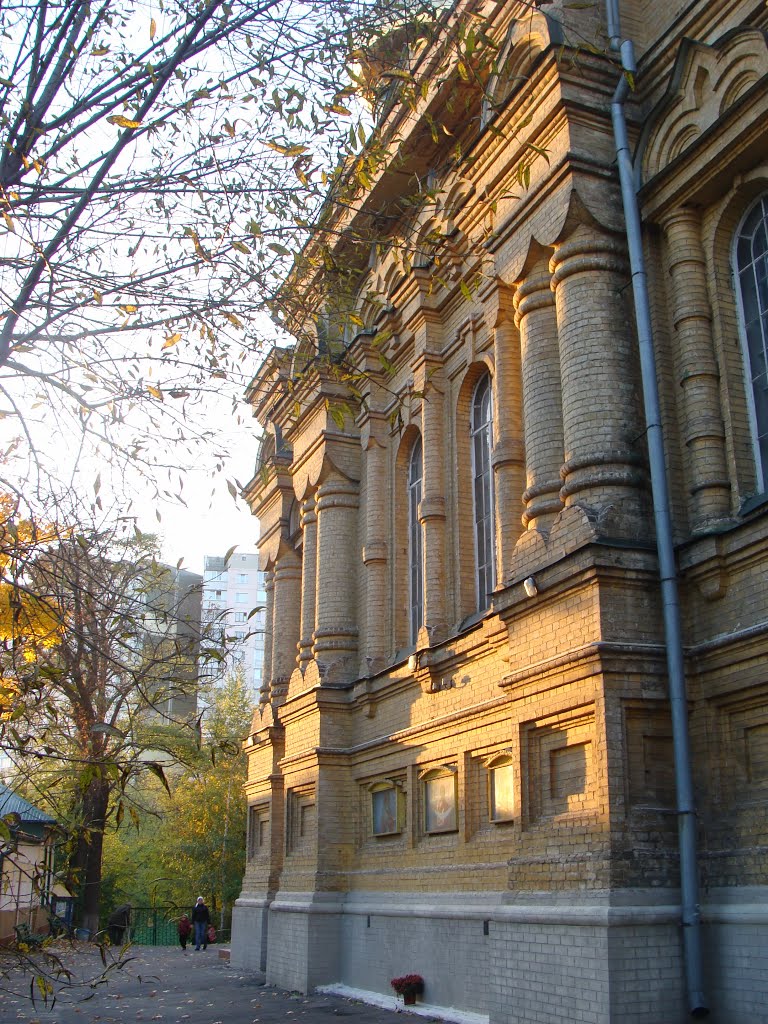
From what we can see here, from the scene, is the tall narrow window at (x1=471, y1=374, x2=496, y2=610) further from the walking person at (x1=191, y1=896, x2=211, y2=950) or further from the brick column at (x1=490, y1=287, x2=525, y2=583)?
the walking person at (x1=191, y1=896, x2=211, y2=950)

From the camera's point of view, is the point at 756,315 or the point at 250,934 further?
the point at 250,934

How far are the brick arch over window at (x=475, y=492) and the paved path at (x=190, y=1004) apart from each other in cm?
479

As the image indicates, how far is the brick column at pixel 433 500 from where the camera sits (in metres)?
12.6

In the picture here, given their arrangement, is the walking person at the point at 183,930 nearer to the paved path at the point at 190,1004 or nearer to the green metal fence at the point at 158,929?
the green metal fence at the point at 158,929

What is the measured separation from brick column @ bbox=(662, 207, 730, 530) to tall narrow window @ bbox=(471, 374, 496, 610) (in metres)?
3.32

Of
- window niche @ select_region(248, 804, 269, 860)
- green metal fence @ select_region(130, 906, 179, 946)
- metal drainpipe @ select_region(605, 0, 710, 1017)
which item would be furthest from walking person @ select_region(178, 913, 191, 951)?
metal drainpipe @ select_region(605, 0, 710, 1017)

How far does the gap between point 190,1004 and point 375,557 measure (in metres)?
6.50

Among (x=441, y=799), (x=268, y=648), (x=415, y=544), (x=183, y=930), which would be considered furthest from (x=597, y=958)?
(x=183, y=930)

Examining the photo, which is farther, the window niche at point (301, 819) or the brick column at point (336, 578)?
the brick column at point (336, 578)

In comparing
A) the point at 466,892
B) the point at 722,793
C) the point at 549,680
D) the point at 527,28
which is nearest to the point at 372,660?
the point at 466,892

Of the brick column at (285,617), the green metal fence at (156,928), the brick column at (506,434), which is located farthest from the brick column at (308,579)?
the green metal fence at (156,928)

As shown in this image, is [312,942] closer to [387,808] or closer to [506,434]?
[387,808]

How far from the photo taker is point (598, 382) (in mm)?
9234

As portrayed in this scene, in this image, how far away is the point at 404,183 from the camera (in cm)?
1498
